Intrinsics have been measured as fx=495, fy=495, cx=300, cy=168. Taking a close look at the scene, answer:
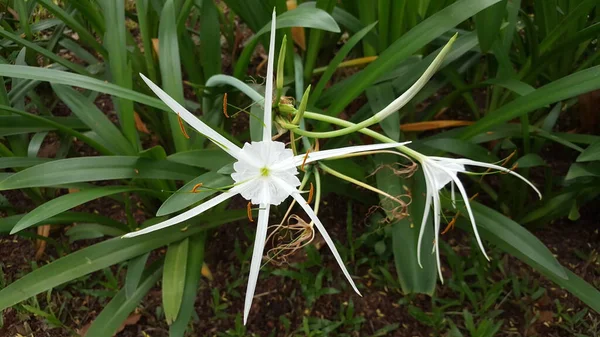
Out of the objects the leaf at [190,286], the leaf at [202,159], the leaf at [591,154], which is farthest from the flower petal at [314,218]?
the leaf at [591,154]

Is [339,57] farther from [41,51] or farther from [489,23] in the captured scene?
[41,51]

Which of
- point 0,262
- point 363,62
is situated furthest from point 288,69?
point 0,262

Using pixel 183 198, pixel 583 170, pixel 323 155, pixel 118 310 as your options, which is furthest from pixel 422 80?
pixel 118 310

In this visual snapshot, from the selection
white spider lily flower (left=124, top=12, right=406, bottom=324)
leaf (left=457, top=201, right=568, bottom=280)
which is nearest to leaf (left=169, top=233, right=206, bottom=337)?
white spider lily flower (left=124, top=12, right=406, bottom=324)

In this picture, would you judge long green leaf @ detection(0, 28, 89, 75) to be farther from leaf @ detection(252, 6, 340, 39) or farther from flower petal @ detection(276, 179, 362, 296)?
flower petal @ detection(276, 179, 362, 296)

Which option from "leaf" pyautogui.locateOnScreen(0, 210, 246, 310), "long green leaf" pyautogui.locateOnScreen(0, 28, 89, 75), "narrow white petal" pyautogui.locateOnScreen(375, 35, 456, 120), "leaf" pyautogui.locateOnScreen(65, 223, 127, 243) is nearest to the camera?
"narrow white petal" pyautogui.locateOnScreen(375, 35, 456, 120)

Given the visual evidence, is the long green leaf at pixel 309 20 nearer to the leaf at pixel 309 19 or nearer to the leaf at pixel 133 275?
the leaf at pixel 309 19

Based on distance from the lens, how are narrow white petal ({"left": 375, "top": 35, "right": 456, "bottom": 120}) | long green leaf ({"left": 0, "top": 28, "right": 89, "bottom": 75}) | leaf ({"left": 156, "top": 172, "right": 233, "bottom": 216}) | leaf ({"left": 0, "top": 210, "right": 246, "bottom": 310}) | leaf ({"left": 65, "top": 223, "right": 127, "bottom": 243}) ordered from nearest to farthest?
narrow white petal ({"left": 375, "top": 35, "right": 456, "bottom": 120})
leaf ({"left": 156, "top": 172, "right": 233, "bottom": 216})
leaf ({"left": 0, "top": 210, "right": 246, "bottom": 310})
long green leaf ({"left": 0, "top": 28, "right": 89, "bottom": 75})
leaf ({"left": 65, "top": 223, "right": 127, "bottom": 243})

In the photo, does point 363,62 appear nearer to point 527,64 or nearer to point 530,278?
point 527,64
